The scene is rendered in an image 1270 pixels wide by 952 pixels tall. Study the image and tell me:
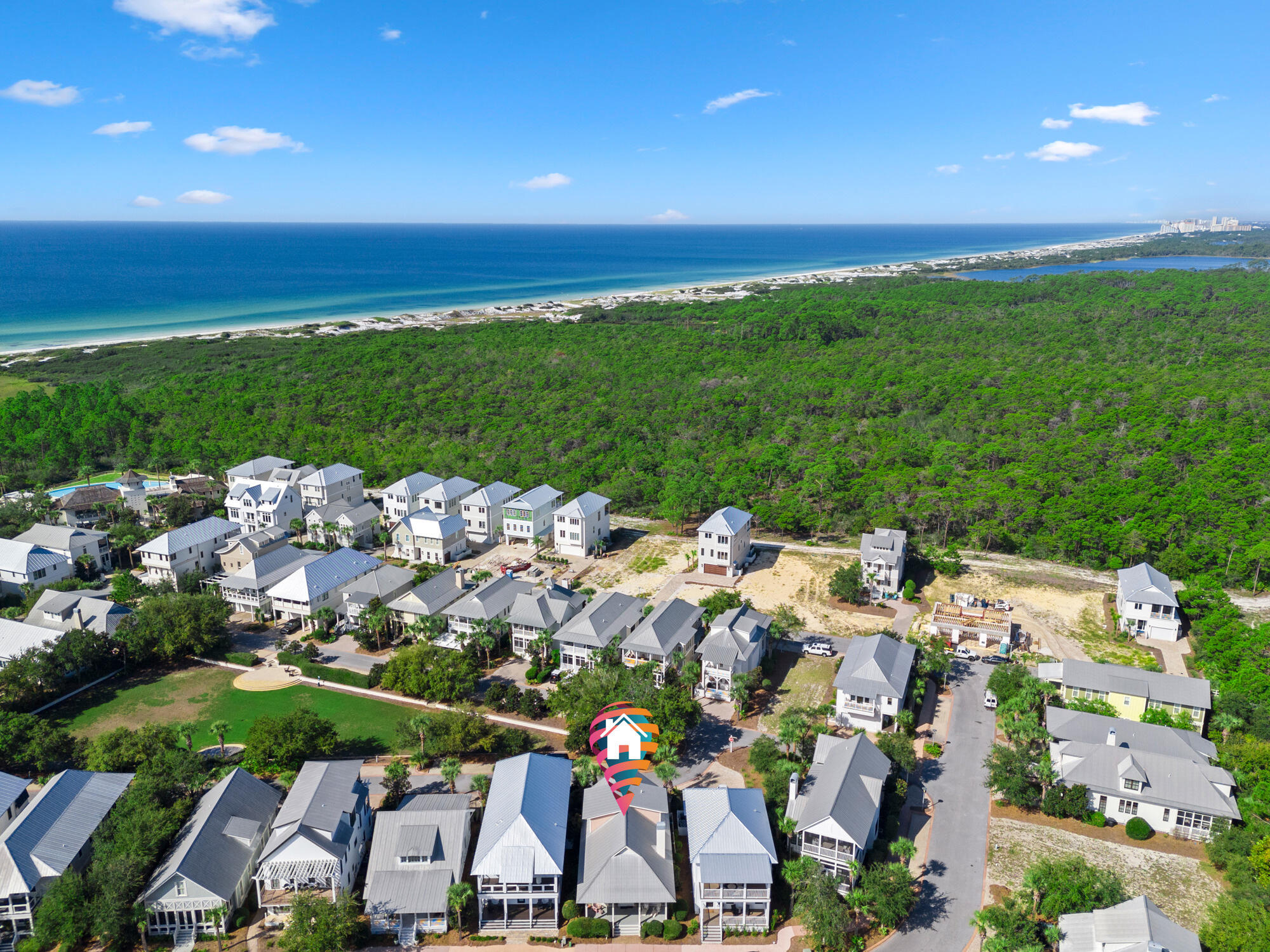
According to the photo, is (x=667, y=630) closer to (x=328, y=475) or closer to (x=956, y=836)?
(x=956, y=836)

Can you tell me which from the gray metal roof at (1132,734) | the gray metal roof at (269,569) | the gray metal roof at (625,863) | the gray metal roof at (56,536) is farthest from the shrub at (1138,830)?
the gray metal roof at (56,536)

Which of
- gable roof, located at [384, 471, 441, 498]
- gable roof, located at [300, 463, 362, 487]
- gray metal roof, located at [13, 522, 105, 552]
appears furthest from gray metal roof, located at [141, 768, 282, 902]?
gable roof, located at [300, 463, 362, 487]

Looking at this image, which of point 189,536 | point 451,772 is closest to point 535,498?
point 189,536

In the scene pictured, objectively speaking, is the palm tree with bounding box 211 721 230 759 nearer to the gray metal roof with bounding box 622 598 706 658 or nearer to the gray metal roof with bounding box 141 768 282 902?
the gray metal roof with bounding box 141 768 282 902

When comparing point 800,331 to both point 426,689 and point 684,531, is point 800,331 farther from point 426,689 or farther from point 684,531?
point 426,689

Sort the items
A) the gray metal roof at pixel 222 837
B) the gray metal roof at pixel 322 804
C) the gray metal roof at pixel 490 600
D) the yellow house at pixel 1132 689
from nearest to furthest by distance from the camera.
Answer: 1. the gray metal roof at pixel 222 837
2. the gray metal roof at pixel 322 804
3. the yellow house at pixel 1132 689
4. the gray metal roof at pixel 490 600

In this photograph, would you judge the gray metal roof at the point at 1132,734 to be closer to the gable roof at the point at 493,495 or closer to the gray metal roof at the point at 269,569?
the gable roof at the point at 493,495

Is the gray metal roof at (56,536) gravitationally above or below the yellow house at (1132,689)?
above
